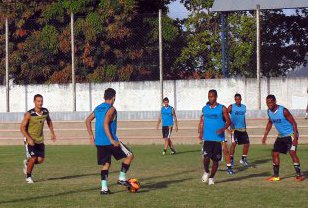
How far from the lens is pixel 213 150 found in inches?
713

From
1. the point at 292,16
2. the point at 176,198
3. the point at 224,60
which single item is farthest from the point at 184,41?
the point at 176,198

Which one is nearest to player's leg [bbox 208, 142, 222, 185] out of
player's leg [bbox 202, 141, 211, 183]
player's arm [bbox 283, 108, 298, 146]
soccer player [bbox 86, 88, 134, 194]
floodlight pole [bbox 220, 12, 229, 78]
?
player's leg [bbox 202, 141, 211, 183]

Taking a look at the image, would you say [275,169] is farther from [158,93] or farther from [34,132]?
[158,93]

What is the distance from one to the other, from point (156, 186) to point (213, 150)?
1.44 meters

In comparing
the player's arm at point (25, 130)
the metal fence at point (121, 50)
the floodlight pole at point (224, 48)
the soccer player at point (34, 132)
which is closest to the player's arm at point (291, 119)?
the soccer player at point (34, 132)

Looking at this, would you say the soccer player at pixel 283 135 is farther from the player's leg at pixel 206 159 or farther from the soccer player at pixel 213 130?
the player's leg at pixel 206 159

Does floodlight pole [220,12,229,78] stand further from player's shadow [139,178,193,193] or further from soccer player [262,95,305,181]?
player's shadow [139,178,193,193]

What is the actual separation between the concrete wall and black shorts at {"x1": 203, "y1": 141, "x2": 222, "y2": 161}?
13.8 meters

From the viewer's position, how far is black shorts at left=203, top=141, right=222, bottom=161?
18.0 metres

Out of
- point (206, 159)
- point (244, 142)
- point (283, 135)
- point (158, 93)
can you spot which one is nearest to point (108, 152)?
point (206, 159)

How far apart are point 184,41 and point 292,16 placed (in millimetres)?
5529

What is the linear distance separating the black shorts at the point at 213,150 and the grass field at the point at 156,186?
60cm

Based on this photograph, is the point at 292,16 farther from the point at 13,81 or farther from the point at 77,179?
the point at 77,179

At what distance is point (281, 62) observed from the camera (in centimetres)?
3550
